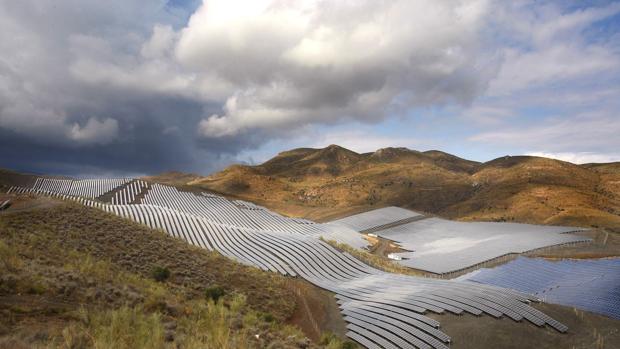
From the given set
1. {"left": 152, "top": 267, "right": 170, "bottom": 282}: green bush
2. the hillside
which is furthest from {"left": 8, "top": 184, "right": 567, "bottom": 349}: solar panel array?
the hillside

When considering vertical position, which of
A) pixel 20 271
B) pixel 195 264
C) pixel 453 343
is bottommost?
pixel 453 343

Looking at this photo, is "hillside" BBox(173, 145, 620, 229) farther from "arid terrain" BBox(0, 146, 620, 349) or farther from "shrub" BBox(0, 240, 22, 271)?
"shrub" BBox(0, 240, 22, 271)

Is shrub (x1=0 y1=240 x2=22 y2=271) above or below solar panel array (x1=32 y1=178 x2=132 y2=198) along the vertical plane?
below

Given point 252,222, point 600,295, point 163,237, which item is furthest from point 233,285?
point 252,222

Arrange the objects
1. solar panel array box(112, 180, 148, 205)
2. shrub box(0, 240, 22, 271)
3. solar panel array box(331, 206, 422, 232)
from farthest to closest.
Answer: solar panel array box(331, 206, 422, 232), solar panel array box(112, 180, 148, 205), shrub box(0, 240, 22, 271)

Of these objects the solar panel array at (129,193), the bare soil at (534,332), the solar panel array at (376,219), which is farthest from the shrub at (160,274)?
the solar panel array at (376,219)

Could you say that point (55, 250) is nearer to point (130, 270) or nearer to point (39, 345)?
point (130, 270)

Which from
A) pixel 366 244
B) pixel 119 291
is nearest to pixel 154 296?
pixel 119 291

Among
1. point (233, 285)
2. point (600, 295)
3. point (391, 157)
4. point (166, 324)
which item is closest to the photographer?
point (166, 324)
